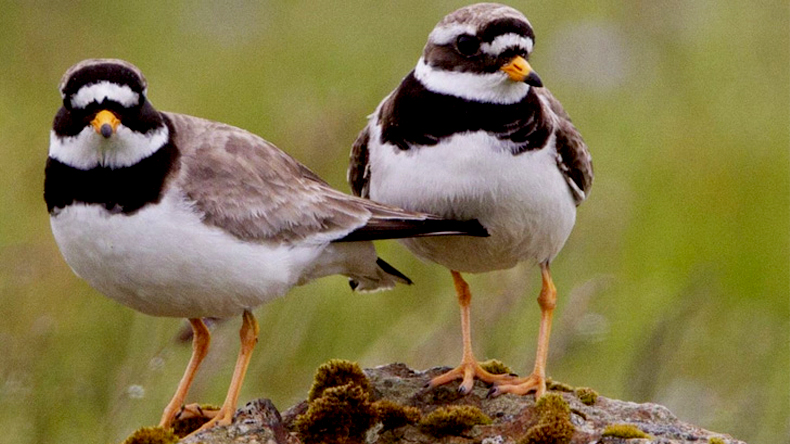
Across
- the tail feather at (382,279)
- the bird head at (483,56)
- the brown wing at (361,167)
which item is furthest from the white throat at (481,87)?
the tail feather at (382,279)

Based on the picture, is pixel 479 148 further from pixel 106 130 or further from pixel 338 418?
pixel 106 130

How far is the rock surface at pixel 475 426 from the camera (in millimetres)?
7340

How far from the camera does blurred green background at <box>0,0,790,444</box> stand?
31.2 ft

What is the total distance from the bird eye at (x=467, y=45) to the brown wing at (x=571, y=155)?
0.74m

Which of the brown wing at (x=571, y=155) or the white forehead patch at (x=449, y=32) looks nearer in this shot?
the white forehead patch at (x=449, y=32)

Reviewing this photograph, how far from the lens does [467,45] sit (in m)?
8.09

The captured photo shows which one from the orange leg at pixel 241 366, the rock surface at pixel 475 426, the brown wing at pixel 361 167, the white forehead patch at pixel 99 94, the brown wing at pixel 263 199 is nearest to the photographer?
the white forehead patch at pixel 99 94

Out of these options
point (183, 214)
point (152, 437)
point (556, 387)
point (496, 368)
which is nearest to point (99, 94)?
point (183, 214)

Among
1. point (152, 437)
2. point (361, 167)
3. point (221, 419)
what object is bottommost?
point (152, 437)

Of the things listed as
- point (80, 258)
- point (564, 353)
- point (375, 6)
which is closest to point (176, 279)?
point (80, 258)

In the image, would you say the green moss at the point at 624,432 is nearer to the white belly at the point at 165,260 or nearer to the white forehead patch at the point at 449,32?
the white belly at the point at 165,260

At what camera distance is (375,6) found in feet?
53.8

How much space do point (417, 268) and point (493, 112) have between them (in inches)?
166

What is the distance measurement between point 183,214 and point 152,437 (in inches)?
45.8
